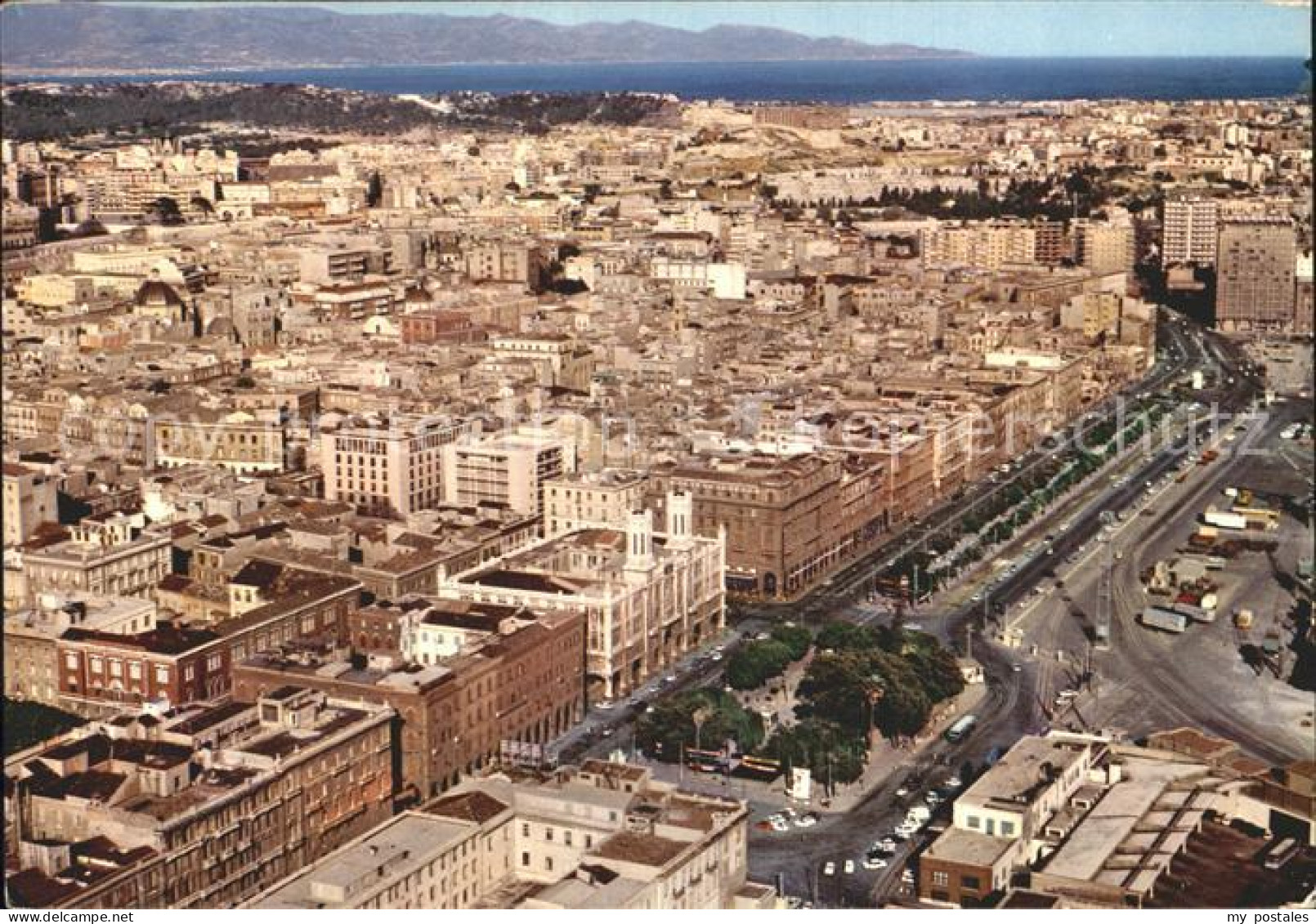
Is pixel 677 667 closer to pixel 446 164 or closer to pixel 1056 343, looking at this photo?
pixel 1056 343

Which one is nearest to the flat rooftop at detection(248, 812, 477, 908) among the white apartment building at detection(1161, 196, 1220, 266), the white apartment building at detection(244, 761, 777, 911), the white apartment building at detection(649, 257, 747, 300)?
the white apartment building at detection(244, 761, 777, 911)

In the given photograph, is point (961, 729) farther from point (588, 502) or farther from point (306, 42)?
point (306, 42)

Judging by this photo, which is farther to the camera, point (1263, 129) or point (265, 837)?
point (1263, 129)

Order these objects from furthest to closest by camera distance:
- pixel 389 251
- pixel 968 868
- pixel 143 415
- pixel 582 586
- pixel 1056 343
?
pixel 389 251 → pixel 1056 343 → pixel 143 415 → pixel 582 586 → pixel 968 868

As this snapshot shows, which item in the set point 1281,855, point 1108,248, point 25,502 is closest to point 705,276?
point 1108,248

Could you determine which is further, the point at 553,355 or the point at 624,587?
the point at 553,355

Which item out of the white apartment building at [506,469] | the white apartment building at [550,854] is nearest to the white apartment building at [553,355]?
the white apartment building at [506,469]

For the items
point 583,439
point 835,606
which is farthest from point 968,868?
point 583,439

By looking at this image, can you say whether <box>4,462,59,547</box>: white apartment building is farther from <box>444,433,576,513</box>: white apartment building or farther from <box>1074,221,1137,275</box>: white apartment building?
<box>1074,221,1137,275</box>: white apartment building
